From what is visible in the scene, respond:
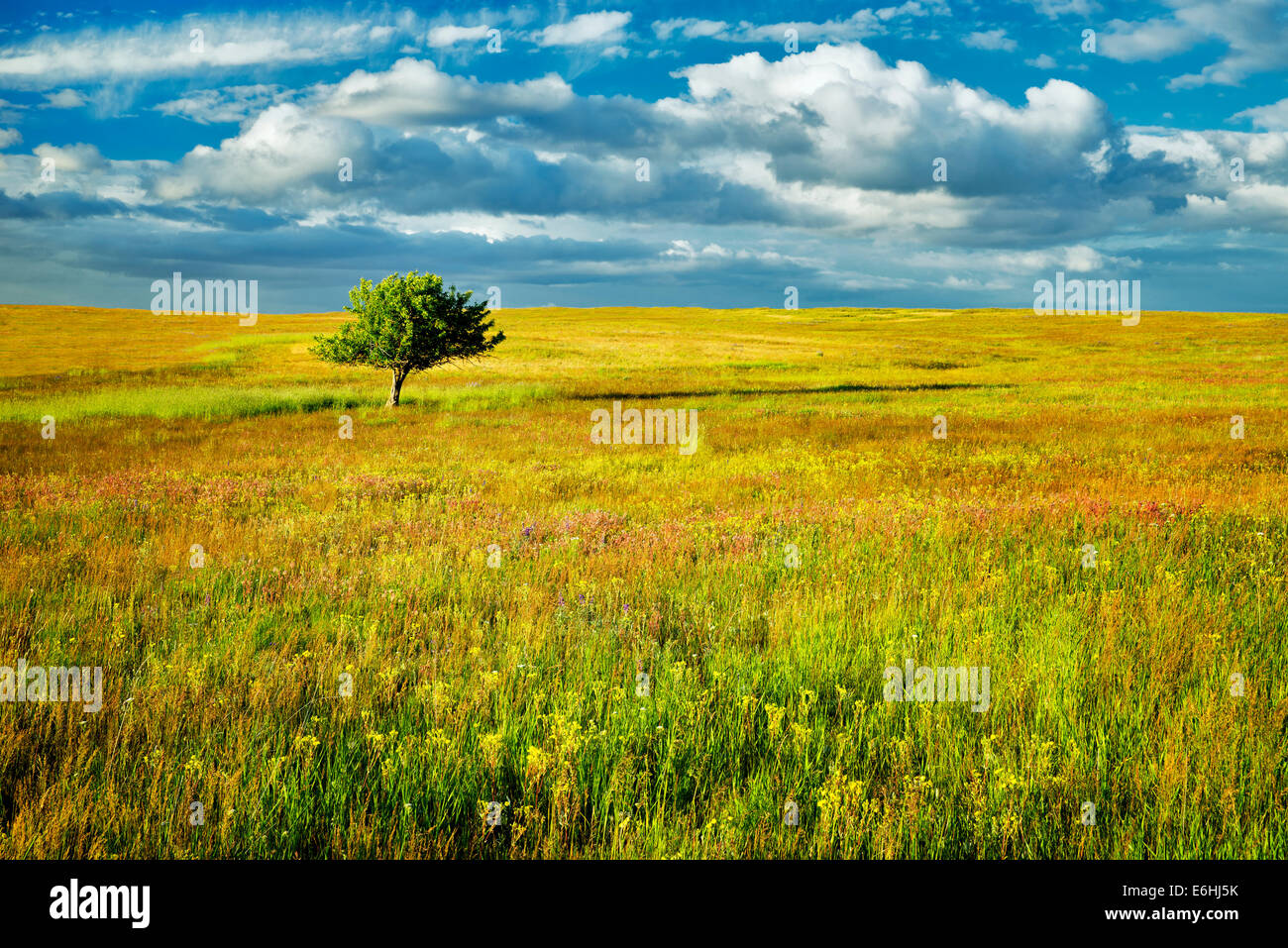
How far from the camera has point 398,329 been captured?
3281 centimetres

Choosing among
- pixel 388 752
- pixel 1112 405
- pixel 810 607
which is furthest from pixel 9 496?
pixel 1112 405

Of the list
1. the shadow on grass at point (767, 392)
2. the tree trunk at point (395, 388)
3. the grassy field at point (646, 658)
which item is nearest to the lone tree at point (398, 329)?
the tree trunk at point (395, 388)

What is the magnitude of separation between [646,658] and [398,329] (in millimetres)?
31226

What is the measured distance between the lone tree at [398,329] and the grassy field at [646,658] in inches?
724

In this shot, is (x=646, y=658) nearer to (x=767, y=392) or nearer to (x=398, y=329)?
(x=398, y=329)

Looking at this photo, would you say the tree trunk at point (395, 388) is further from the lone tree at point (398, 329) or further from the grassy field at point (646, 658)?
the grassy field at point (646, 658)

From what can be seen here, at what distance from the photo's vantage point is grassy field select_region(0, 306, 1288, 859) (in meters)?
3.14

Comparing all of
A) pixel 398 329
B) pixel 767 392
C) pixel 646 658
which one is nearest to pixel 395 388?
pixel 398 329

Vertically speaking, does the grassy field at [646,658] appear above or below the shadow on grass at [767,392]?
below

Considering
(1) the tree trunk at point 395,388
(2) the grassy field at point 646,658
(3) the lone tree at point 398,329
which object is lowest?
(2) the grassy field at point 646,658

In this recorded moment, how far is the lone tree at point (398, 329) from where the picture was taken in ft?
107

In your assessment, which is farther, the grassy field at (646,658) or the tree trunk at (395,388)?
the tree trunk at (395,388)
